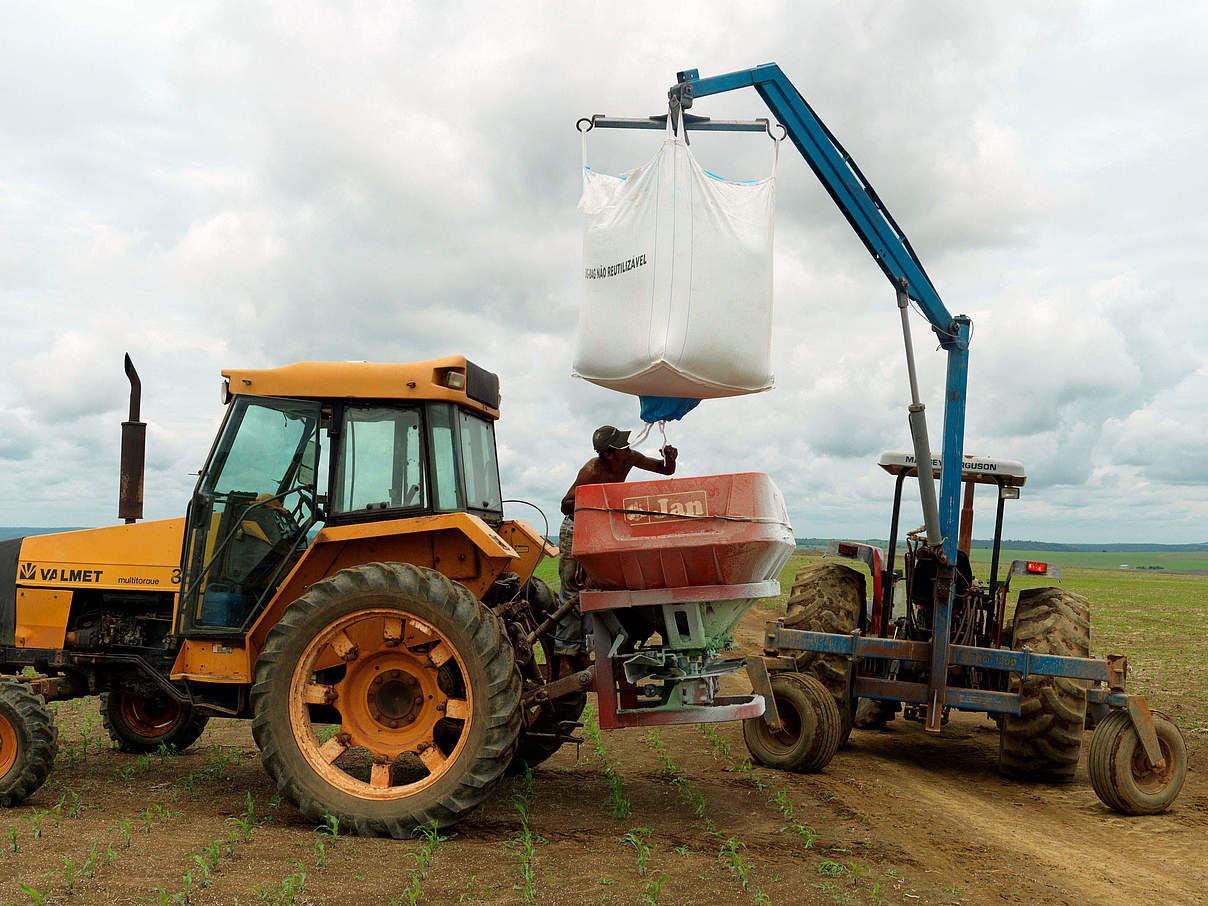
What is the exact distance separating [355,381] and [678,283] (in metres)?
2.01

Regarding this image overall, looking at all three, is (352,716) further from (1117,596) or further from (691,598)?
(1117,596)

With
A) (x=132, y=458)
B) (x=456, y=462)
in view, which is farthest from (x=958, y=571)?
(x=132, y=458)

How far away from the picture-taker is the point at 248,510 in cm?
626

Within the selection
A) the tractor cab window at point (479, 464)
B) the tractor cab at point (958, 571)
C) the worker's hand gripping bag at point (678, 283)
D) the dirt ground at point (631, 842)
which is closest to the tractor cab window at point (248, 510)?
the tractor cab window at point (479, 464)

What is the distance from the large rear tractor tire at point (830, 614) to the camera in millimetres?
7945

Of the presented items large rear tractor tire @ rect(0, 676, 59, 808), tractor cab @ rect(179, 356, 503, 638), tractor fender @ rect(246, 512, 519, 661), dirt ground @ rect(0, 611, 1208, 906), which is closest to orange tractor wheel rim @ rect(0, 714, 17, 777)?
large rear tractor tire @ rect(0, 676, 59, 808)

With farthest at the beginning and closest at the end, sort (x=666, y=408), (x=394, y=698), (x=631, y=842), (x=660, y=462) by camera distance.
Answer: (x=660, y=462)
(x=666, y=408)
(x=394, y=698)
(x=631, y=842)

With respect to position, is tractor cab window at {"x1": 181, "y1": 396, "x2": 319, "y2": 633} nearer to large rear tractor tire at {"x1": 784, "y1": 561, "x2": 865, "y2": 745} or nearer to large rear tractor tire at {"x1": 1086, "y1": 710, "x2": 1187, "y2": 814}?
large rear tractor tire at {"x1": 784, "y1": 561, "x2": 865, "y2": 745}

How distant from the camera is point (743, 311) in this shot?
6.07m

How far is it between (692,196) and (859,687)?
403 cm

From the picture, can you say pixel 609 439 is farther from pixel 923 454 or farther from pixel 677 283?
pixel 923 454

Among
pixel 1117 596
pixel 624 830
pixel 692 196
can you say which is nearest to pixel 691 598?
pixel 624 830

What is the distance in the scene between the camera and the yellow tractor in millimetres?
5566

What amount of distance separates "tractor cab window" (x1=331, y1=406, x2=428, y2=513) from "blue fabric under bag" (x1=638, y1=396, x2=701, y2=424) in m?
1.41
